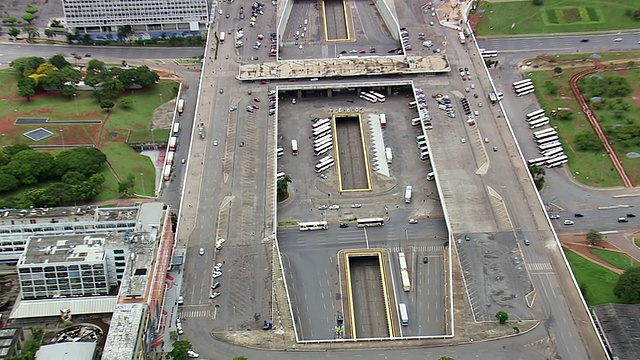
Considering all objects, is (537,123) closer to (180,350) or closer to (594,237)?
(594,237)

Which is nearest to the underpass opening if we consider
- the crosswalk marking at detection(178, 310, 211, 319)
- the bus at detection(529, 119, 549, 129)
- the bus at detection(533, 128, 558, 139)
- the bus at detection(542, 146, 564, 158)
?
the bus at detection(533, 128, 558, 139)

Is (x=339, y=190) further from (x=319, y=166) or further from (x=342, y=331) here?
(x=342, y=331)

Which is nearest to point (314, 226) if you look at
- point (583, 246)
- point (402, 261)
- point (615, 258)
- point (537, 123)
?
point (402, 261)

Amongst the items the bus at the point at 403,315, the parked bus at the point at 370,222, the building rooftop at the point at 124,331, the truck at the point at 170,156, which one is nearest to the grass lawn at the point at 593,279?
the bus at the point at 403,315

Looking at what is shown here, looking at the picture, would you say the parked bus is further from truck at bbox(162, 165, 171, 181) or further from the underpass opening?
truck at bbox(162, 165, 171, 181)

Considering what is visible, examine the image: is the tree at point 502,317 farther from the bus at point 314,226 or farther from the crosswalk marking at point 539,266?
the bus at point 314,226

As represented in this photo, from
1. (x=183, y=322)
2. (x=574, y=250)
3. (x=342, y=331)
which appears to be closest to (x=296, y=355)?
(x=342, y=331)

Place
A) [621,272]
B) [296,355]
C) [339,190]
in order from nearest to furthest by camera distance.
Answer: [296,355] → [621,272] → [339,190]
